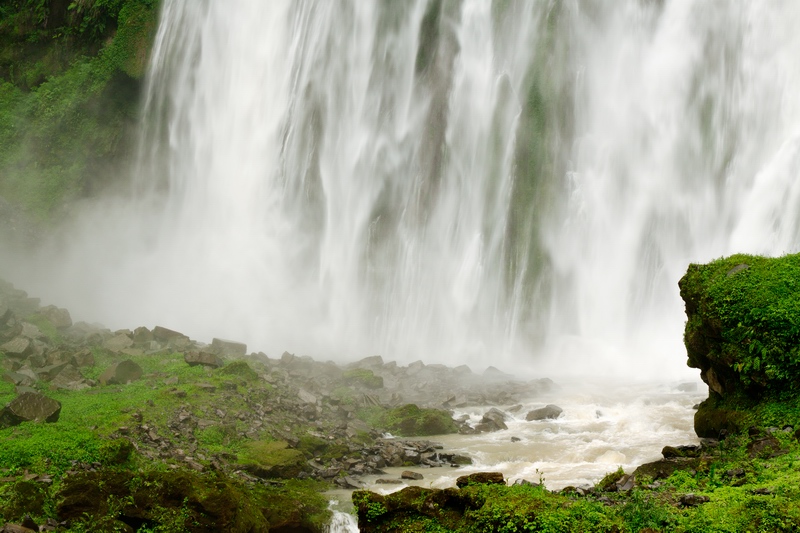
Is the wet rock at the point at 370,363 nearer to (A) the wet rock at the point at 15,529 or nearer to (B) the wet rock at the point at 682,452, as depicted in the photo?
(B) the wet rock at the point at 682,452

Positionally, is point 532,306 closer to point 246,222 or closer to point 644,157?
point 644,157

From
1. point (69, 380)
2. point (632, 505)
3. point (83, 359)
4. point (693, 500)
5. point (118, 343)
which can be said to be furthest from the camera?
point (118, 343)

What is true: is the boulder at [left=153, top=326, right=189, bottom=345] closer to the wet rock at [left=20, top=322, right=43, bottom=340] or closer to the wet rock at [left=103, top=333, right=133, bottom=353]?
the wet rock at [left=103, top=333, right=133, bottom=353]

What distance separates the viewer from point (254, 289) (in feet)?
97.7

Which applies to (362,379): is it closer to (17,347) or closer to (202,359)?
(202,359)

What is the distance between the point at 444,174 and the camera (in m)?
31.5

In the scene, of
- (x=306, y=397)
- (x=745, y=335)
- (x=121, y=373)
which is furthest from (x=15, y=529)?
(x=745, y=335)

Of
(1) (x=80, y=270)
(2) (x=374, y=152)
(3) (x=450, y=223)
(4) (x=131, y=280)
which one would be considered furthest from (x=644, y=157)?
(1) (x=80, y=270)

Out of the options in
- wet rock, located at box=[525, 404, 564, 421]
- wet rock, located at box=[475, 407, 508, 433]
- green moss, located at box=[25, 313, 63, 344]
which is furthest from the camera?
green moss, located at box=[25, 313, 63, 344]

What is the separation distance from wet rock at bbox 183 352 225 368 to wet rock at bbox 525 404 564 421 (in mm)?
7444

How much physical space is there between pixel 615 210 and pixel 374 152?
10.7m

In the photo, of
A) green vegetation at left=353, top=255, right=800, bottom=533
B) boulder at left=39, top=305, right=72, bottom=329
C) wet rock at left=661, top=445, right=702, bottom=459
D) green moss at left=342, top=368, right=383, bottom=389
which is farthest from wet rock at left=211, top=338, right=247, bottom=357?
wet rock at left=661, top=445, right=702, bottom=459

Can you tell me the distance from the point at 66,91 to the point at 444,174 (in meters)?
18.3

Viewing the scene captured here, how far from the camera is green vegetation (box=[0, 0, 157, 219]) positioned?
1246 inches
